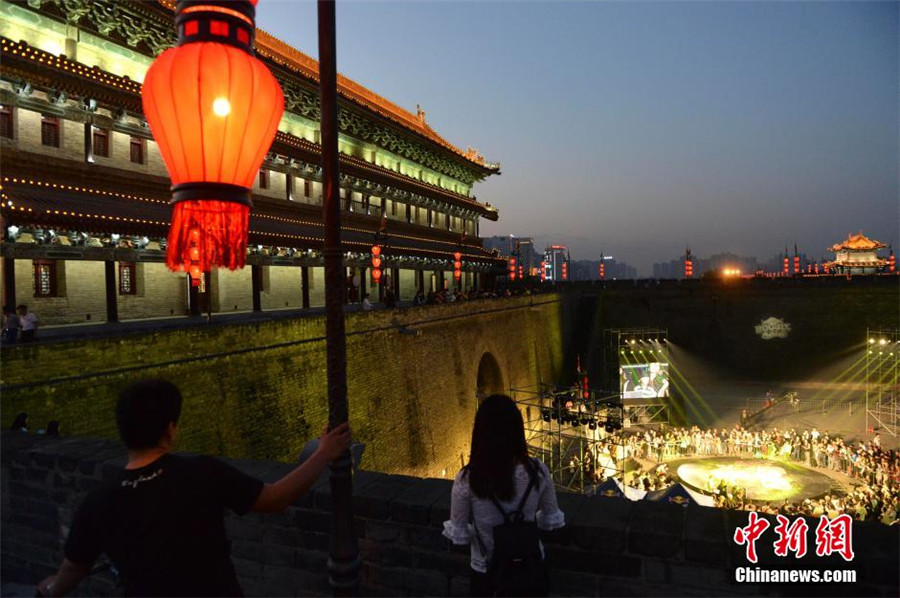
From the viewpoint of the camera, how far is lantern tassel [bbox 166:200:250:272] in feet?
9.30

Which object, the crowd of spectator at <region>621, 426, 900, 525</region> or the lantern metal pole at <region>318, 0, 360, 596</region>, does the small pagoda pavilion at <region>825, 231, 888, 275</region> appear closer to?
the crowd of spectator at <region>621, 426, 900, 525</region>

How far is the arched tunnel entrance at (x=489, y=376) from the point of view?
23.6m

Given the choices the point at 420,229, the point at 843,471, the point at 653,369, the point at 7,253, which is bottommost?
the point at 843,471

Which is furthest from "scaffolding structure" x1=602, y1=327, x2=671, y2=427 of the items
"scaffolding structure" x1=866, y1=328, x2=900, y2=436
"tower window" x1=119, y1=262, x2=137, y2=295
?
"tower window" x1=119, y1=262, x2=137, y2=295

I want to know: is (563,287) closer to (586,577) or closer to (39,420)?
(39,420)

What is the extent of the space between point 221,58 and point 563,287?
33.7 m

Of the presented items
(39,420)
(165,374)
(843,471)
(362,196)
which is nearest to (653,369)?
(843,471)

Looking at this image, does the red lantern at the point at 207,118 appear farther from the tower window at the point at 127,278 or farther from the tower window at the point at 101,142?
the tower window at the point at 127,278

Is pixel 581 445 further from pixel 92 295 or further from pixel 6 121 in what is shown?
pixel 6 121

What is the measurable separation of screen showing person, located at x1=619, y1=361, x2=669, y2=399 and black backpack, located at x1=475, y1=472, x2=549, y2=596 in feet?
71.9

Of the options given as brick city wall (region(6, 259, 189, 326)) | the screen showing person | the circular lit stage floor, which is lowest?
the circular lit stage floor

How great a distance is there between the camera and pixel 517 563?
90.4 inches

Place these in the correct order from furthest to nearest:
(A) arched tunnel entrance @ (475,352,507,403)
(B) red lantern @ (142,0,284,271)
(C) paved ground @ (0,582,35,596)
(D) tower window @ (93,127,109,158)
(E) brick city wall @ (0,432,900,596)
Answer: (A) arched tunnel entrance @ (475,352,507,403) → (D) tower window @ (93,127,109,158) → (C) paved ground @ (0,582,35,596) → (B) red lantern @ (142,0,284,271) → (E) brick city wall @ (0,432,900,596)

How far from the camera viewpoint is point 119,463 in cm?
379
